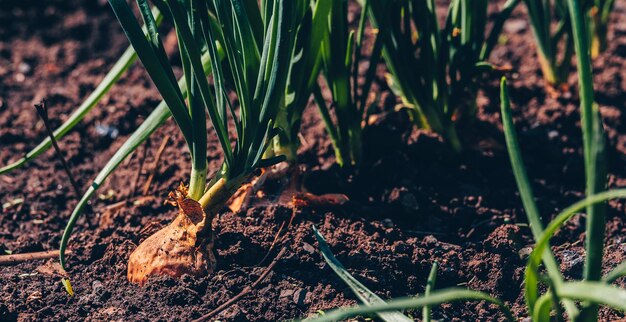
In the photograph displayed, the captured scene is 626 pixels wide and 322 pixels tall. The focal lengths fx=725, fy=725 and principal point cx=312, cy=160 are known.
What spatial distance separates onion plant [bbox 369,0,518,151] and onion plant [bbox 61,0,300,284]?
0.47m

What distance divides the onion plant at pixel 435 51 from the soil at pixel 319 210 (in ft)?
0.41

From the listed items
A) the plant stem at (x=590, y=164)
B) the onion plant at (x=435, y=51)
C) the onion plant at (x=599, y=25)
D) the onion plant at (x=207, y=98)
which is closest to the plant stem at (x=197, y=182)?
the onion plant at (x=207, y=98)

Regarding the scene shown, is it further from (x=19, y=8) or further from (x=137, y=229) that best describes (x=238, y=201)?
(x=19, y=8)

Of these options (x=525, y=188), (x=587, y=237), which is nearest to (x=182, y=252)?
(x=525, y=188)

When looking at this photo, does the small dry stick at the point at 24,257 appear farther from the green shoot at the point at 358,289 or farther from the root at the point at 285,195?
the green shoot at the point at 358,289

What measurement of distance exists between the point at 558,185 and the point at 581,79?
3.54 ft

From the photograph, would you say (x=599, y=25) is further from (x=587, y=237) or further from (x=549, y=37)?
(x=587, y=237)

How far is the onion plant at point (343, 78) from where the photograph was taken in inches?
82.0

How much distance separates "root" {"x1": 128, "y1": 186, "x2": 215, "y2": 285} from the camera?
184 cm

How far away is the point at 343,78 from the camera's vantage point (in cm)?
213

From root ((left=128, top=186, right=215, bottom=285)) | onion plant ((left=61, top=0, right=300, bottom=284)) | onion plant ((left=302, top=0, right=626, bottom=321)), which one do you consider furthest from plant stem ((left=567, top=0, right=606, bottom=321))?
root ((left=128, top=186, right=215, bottom=285))

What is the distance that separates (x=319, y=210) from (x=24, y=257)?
83 centimetres

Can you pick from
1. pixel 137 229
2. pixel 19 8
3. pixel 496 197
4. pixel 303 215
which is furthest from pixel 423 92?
pixel 19 8

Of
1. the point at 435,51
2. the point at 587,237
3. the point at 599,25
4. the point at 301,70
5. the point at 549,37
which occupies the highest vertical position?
the point at 301,70
